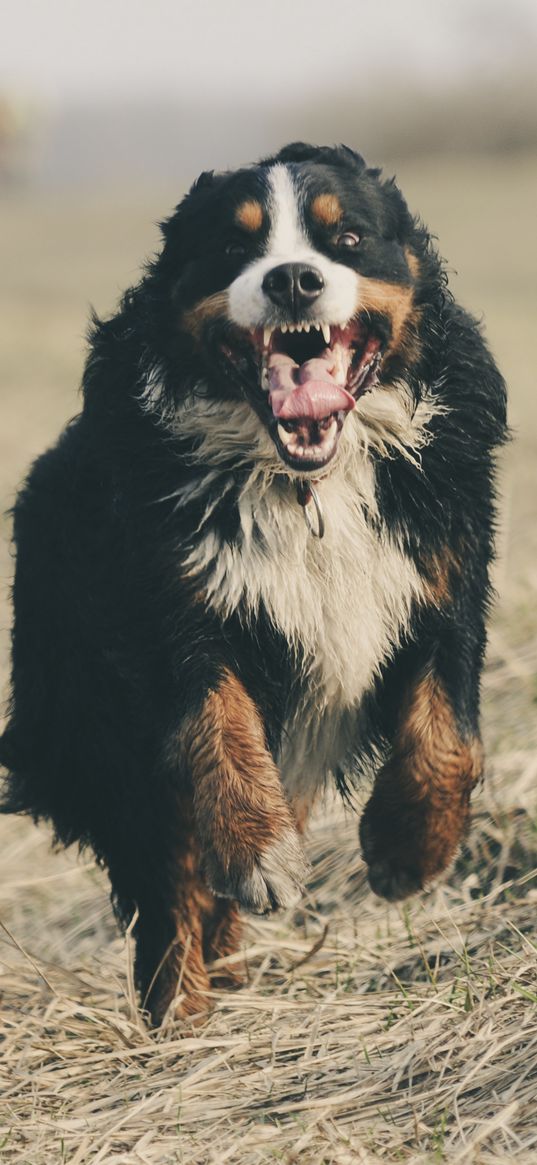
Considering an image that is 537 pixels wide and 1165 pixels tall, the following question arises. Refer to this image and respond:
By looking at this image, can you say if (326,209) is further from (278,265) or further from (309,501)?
(309,501)

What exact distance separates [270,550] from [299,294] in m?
0.67

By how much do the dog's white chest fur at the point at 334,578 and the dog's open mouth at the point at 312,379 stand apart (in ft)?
0.88

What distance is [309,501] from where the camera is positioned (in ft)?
12.5

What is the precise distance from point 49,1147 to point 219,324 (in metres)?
1.95

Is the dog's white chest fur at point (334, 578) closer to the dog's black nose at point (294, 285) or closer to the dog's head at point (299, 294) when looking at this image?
the dog's head at point (299, 294)

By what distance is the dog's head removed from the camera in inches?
138

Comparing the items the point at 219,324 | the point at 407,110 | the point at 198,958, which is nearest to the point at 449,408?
the point at 219,324

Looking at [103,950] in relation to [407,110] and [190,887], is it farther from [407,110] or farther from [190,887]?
[407,110]

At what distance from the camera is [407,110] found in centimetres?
3791

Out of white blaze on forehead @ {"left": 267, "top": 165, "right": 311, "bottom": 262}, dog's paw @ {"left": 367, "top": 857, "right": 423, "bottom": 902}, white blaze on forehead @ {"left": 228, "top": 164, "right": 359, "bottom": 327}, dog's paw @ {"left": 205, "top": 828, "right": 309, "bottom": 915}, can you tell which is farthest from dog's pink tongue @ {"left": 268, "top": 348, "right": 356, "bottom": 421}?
dog's paw @ {"left": 367, "top": 857, "right": 423, "bottom": 902}

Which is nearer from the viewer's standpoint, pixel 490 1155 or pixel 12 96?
pixel 490 1155

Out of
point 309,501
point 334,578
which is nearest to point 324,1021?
point 334,578

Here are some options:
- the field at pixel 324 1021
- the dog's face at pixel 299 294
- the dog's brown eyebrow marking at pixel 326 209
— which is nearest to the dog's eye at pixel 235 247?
the dog's face at pixel 299 294

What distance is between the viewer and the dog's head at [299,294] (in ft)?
11.5
